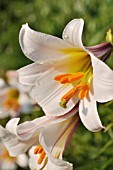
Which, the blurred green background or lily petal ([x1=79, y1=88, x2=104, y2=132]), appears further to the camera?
the blurred green background

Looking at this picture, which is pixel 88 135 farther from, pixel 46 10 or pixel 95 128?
pixel 95 128

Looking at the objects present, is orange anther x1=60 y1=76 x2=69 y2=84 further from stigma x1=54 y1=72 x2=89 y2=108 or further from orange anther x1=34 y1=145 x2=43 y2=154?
orange anther x1=34 y1=145 x2=43 y2=154

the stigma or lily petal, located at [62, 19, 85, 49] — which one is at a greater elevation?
lily petal, located at [62, 19, 85, 49]

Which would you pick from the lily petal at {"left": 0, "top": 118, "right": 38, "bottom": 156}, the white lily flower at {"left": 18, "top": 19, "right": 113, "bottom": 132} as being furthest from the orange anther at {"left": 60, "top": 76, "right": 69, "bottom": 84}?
the lily petal at {"left": 0, "top": 118, "right": 38, "bottom": 156}

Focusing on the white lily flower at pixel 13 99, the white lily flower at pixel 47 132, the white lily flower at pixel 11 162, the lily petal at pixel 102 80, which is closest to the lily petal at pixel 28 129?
the white lily flower at pixel 47 132

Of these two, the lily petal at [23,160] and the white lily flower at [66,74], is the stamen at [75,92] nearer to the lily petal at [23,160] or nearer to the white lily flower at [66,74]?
the white lily flower at [66,74]

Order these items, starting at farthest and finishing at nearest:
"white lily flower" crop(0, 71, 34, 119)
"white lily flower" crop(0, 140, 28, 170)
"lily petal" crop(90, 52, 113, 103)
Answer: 1. "white lily flower" crop(0, 140, 28, 170)
2. "white lily flower" crop(0, 71, 34, 119)
3. "lily petal" crop(90, 52, 113, 103)

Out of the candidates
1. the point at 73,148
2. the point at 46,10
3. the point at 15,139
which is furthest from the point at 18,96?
the point at 15,139
